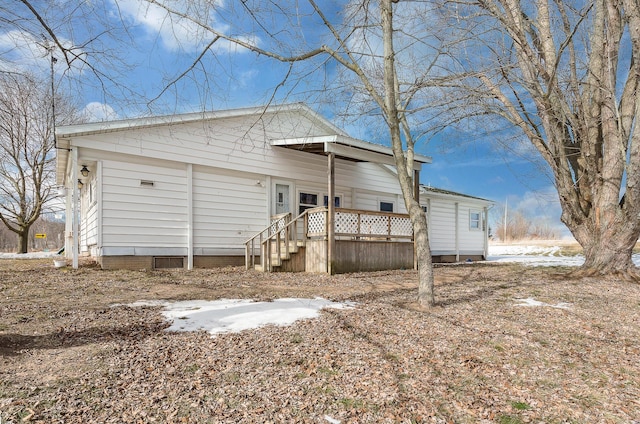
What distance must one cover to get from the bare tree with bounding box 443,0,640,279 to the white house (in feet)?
12.5

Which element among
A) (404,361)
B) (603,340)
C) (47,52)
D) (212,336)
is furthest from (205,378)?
(47,52)

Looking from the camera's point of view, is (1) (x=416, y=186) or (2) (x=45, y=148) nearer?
(1) (x=416, y=186)

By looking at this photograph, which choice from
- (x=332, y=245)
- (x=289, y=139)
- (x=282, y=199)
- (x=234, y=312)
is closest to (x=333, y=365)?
(x=234, y=312)

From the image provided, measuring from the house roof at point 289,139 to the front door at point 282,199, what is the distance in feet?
4.28

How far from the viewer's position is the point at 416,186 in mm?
11555

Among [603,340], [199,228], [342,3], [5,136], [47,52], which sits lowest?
[603,340]

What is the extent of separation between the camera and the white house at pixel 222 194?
361 inches

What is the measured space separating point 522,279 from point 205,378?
25.7 feet

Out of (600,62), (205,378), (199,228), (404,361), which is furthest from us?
(199,228)

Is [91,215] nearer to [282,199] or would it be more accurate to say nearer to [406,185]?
[282,199]

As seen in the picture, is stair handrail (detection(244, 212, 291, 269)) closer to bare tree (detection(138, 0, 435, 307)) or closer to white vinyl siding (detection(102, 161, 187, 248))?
white vinyl siding (detection(102, 161, 187, 248))

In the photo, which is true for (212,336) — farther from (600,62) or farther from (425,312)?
(600,62)

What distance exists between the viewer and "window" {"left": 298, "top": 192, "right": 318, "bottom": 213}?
1253 centimetres

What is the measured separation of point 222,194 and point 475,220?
13199 millimetres
